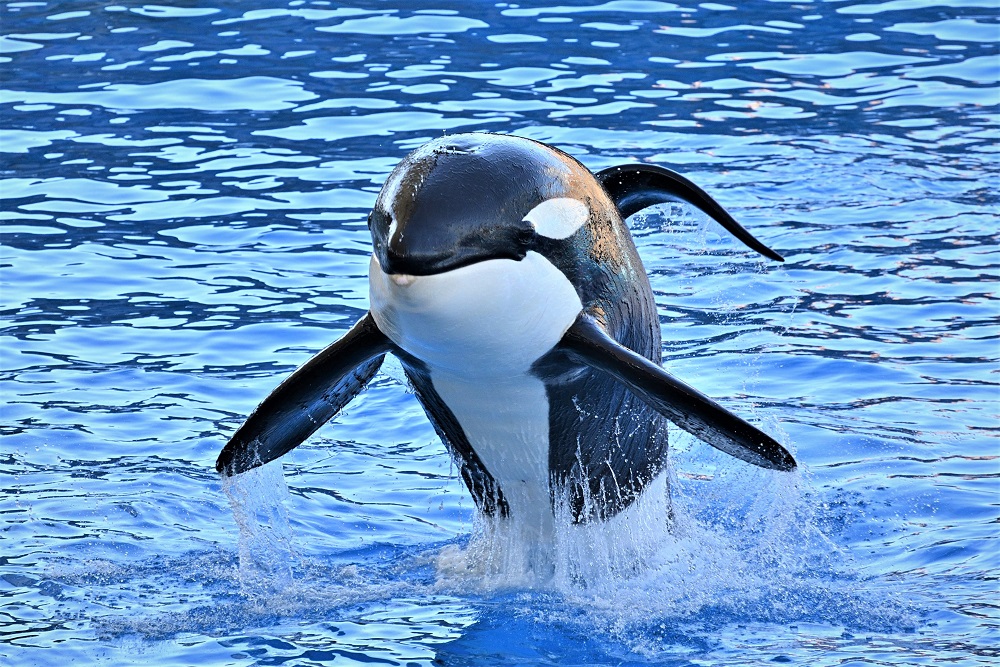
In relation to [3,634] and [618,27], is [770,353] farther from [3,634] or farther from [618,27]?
[618,27]

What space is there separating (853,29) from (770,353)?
7.00 meters

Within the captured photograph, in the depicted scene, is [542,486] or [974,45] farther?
[974,45]

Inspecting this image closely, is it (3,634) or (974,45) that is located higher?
(974,45)

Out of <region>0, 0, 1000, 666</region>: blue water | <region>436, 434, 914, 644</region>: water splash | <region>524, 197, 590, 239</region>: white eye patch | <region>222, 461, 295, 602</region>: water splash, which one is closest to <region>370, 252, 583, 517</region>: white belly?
<region>524, 197, 590, 239</region>: white eye patch

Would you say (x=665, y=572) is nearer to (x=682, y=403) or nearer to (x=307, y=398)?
(x=682, y=403)

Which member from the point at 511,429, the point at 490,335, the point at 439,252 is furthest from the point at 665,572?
the point at 439,252

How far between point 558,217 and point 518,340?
46 centimetres

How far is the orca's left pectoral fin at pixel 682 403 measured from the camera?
16.3ft

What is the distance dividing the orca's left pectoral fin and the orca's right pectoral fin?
2.42 ft

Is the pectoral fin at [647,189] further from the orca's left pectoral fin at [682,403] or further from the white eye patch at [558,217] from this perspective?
the orca's left pectoral fin at [682,403]

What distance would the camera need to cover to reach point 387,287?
4.79 meters

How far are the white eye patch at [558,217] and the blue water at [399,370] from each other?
4.32ft

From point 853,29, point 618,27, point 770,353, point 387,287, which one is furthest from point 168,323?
point 853,29

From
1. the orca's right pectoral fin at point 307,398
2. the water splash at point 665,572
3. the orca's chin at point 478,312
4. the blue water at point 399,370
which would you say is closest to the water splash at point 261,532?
the blue water at point 399,370
